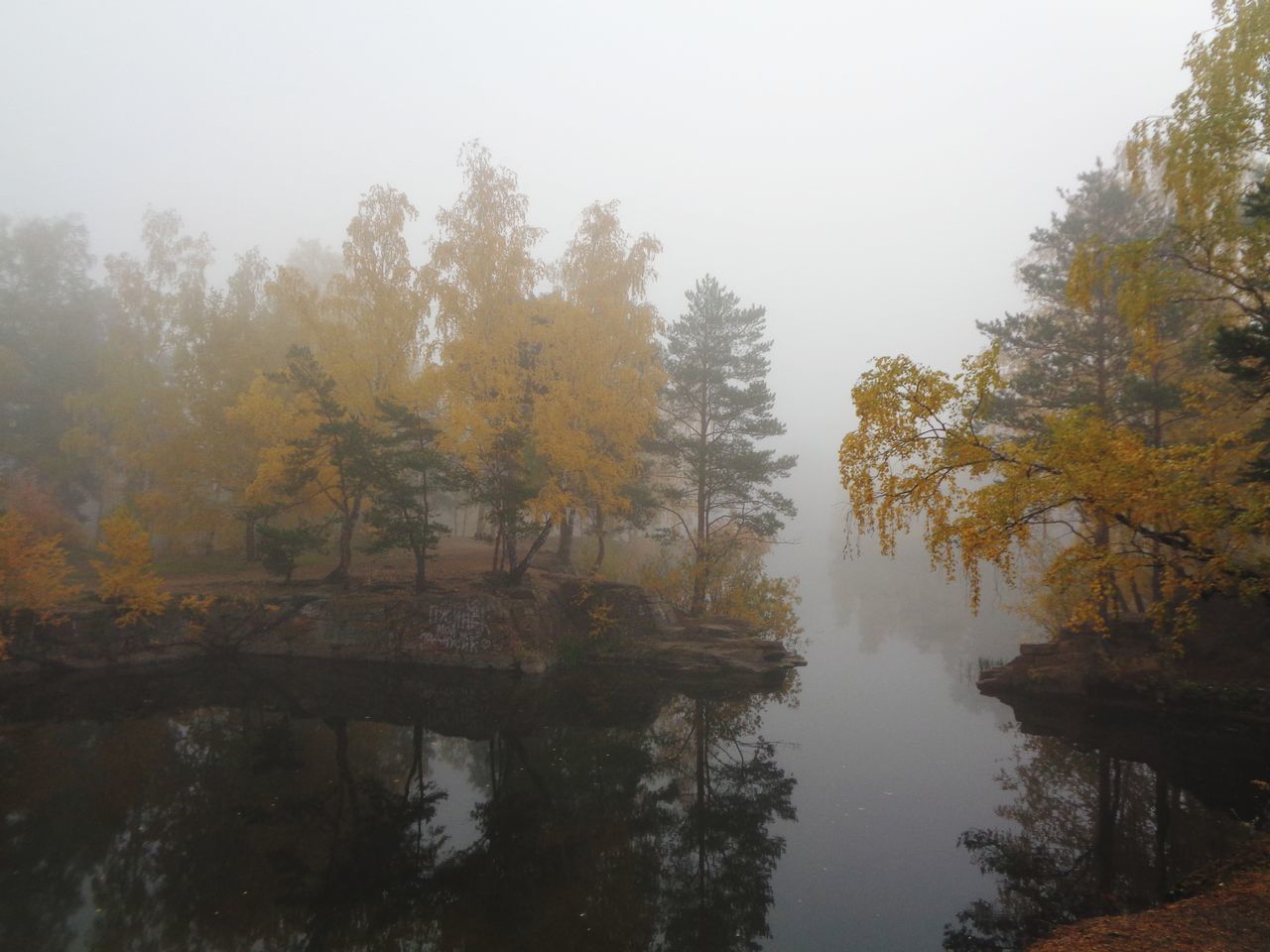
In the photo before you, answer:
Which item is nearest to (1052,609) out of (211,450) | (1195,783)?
(1195,783)

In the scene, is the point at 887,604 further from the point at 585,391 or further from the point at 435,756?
the point at 435,756

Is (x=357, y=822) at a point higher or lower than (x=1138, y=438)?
lower

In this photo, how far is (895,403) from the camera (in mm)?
7547

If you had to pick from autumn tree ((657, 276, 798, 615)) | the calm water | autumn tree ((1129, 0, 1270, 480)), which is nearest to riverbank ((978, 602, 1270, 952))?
the calm water

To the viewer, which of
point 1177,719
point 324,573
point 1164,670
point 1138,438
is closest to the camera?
point 1138,438

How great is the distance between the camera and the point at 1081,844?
8.59 meters

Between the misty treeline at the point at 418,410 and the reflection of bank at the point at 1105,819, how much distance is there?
11947mm

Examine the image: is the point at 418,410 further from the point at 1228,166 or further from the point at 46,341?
the point at 46,341

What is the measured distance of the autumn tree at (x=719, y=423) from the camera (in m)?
23.0

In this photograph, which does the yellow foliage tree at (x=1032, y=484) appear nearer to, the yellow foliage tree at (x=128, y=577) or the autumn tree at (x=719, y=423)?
the autumn tree at (x=719, y=423)

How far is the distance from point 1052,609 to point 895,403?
53.9 feet

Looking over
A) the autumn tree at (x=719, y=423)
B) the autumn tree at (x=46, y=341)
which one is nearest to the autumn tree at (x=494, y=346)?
the autumn tree at (x=719, y=423)

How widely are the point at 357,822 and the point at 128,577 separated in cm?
1382

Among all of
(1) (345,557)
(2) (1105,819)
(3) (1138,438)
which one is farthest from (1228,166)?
(1) (345,557)
